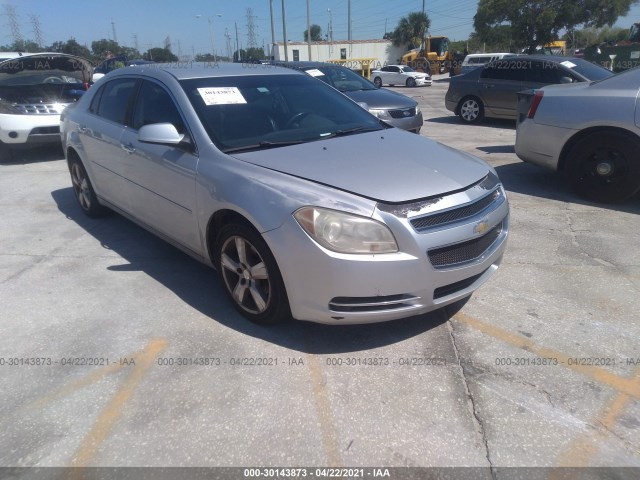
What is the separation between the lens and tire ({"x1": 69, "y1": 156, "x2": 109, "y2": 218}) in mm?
5125

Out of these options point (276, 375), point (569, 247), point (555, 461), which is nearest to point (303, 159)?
point (276, 375)

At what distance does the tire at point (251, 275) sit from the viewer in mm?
2840

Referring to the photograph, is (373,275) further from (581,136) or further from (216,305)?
(581,136)

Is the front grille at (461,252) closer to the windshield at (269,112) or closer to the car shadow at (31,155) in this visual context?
the windshield at (269,112)

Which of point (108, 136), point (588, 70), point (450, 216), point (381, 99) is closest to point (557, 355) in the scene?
point (450, 216)

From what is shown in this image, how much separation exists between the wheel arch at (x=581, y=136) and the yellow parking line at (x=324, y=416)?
4.24 m

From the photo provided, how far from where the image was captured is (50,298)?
12.0 ft

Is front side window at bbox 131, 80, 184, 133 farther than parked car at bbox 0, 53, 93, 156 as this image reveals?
No

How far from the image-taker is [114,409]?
2.51 metres

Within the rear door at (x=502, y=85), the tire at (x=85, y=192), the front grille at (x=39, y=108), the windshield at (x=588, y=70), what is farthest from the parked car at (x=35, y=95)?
the windshield at (x=588, y=70)

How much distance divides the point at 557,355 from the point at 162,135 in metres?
2.82

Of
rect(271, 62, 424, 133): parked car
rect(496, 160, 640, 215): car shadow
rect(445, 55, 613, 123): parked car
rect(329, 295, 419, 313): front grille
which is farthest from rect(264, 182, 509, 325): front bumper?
rect(445, 55, 613, 123): parked car

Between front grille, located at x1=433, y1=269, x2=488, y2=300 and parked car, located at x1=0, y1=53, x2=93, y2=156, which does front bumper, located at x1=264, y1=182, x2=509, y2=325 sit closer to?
front grille, located at x1=433, y1=269, x2=488, y2=300

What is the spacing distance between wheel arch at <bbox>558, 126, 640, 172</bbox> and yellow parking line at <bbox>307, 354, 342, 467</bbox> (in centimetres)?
424
